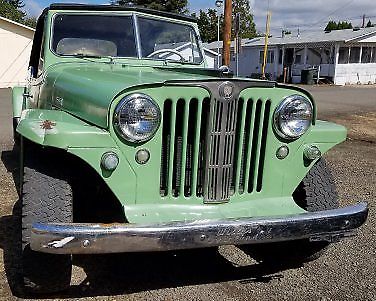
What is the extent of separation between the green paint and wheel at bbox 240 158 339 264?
22 centimetres

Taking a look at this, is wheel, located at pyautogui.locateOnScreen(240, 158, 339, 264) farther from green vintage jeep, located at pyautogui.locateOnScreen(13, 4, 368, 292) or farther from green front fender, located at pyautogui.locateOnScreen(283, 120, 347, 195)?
green front fender, located at pyautogui.locateOnScreen(283, 120, 347, 195)

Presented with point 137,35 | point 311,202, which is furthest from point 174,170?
point 137,35

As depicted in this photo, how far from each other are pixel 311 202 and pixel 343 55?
3020 centimetres

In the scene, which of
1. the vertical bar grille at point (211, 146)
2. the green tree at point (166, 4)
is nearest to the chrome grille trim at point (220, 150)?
the vertical bar grille at point (211, 146)

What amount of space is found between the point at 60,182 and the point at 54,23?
2270mm

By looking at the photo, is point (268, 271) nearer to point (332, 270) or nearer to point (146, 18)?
point (332, 270)

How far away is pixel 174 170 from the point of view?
10.3 feet

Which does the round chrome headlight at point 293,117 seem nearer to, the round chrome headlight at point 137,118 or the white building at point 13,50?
the round chrome headlight at point 137,118

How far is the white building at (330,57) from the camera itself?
100 ft

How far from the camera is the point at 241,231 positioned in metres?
2.91

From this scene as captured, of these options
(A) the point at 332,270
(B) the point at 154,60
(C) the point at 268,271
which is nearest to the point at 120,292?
(C) the point at 268,271

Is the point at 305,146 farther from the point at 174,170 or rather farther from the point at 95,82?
the point at 95,82

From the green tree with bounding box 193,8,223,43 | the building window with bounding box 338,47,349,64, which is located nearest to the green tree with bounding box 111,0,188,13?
the green tree with bounding box 193,8,223,43

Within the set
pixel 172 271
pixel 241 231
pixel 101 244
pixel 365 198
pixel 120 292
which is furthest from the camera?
pixel 365 198
